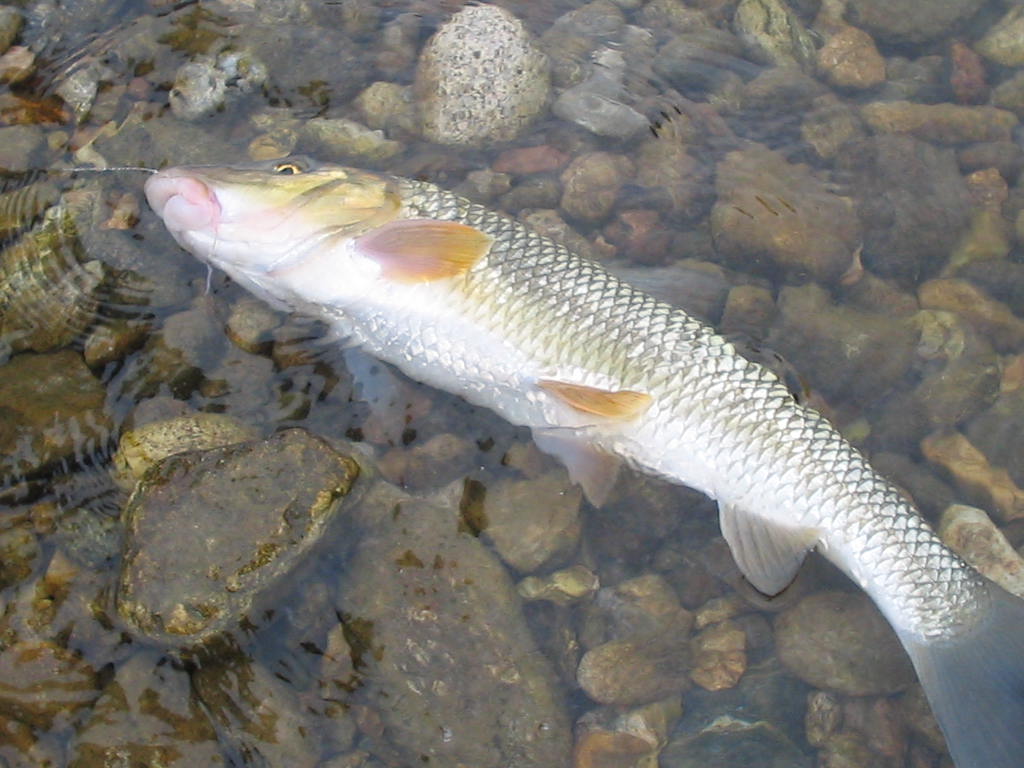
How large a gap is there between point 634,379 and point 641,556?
945 millimetres

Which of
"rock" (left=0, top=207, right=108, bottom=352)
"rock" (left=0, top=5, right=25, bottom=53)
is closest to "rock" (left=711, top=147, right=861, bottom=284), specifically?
"rock" (left=0, top=207, right=108, bottom=352)

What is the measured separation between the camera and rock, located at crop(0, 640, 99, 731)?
120 inches

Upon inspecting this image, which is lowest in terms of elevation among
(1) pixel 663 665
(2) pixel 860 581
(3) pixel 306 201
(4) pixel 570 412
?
(1) pixel 663 665

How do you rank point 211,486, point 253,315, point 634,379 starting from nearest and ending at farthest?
point 211,486 → point 634,379 → point 253,315

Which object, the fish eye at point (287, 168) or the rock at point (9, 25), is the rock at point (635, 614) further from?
the rock at point (9, 25)

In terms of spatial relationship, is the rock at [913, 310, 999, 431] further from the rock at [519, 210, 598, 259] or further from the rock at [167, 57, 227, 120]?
the rock at [167, 57, 227, 120]

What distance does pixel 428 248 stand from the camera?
11.7 feet

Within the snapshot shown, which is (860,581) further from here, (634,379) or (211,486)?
(211,486)

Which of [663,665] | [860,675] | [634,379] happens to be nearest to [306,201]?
[634,379]

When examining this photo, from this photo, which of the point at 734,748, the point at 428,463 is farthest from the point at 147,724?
the point at 734,748

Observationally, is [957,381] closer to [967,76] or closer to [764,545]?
[764,545]

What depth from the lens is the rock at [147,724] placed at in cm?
297

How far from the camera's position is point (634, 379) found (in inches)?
136

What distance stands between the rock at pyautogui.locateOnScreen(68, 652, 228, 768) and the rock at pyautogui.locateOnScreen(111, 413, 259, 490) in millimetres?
733
